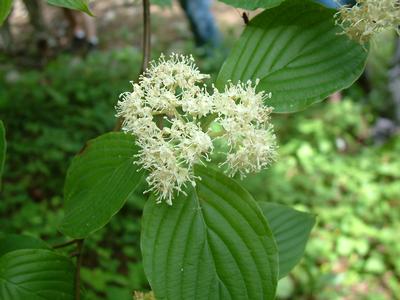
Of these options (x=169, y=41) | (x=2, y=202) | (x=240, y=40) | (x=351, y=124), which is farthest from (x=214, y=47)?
(x=240, y=40)

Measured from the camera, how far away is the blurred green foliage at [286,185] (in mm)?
2615

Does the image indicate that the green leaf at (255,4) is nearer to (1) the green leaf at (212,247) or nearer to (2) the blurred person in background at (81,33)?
(1) the green leaf at (212,247)

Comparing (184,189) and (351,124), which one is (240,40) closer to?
(184,189)

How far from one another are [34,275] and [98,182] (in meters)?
0.24

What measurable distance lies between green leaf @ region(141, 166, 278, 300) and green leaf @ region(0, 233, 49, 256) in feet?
1.05

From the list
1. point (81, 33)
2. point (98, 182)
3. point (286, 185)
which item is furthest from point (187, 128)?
point (81, 33)

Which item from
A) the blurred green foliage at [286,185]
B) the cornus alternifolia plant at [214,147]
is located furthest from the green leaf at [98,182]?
the blurred green foliage at [286,185]

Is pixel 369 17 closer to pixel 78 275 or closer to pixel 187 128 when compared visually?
pixel 187 128

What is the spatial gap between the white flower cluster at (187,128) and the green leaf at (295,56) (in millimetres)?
50

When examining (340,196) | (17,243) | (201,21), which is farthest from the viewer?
(201,21)

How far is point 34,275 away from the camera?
34.1 inches

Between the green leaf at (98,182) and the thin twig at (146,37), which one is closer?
the green leaf at (98,182)

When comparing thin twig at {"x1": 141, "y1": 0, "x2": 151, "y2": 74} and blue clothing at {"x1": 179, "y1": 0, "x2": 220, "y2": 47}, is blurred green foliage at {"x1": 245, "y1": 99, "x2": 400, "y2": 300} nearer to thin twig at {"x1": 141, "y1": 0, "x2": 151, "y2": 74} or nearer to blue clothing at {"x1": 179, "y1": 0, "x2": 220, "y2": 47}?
blue clothing at {"x1": 179, "y1": 0, "x2": 220, "y2": 47}

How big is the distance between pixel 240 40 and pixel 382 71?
394 centimetres
